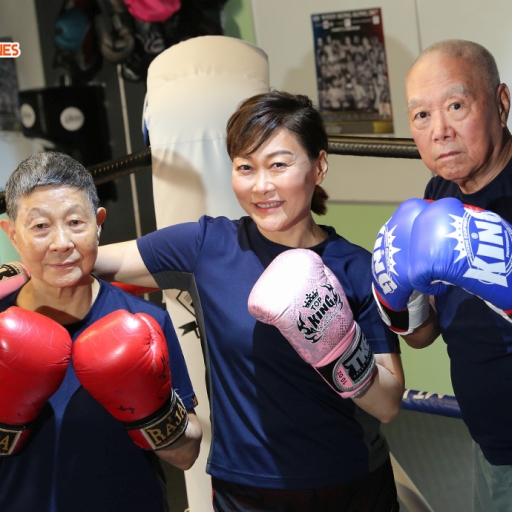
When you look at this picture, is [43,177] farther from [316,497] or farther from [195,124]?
[316,497]

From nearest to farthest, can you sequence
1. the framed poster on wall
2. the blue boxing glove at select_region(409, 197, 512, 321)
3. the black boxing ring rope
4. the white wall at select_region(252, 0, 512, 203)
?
the blue boxing glove at select_region(409, 197, 512, 321)
the black boxing ring rope
the white wall at select_region(252, 0, 512, 203)
the framed poster on wall

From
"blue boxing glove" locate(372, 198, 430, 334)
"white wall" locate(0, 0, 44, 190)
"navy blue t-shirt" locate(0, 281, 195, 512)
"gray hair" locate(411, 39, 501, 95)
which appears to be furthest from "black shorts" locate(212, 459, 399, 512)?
"white wall" locate(0, 0, 44, 190)

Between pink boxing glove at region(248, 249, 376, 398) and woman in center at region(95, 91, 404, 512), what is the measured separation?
0.06 metres

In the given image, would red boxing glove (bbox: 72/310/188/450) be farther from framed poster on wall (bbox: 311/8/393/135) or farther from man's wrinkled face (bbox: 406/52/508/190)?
framed poster on wall (bbox: 311/8/393/135)

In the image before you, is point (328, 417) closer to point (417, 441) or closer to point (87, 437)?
point (87, 437)

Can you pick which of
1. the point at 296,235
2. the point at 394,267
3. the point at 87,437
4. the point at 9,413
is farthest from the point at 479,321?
the point at 9,413

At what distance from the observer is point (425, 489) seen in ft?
7.90

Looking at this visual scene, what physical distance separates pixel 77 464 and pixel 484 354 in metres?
0.75

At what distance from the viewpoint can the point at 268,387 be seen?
127cm

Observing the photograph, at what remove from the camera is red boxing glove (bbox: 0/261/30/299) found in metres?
1.27

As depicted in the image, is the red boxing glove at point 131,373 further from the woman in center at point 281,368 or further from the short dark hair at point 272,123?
the short dark hair at point 272,123

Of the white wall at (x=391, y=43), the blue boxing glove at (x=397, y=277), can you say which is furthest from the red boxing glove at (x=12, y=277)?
the white wall at (x=391, y=43)

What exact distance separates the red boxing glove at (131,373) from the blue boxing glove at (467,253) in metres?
0.45

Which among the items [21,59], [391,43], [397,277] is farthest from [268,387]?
[21,59]
